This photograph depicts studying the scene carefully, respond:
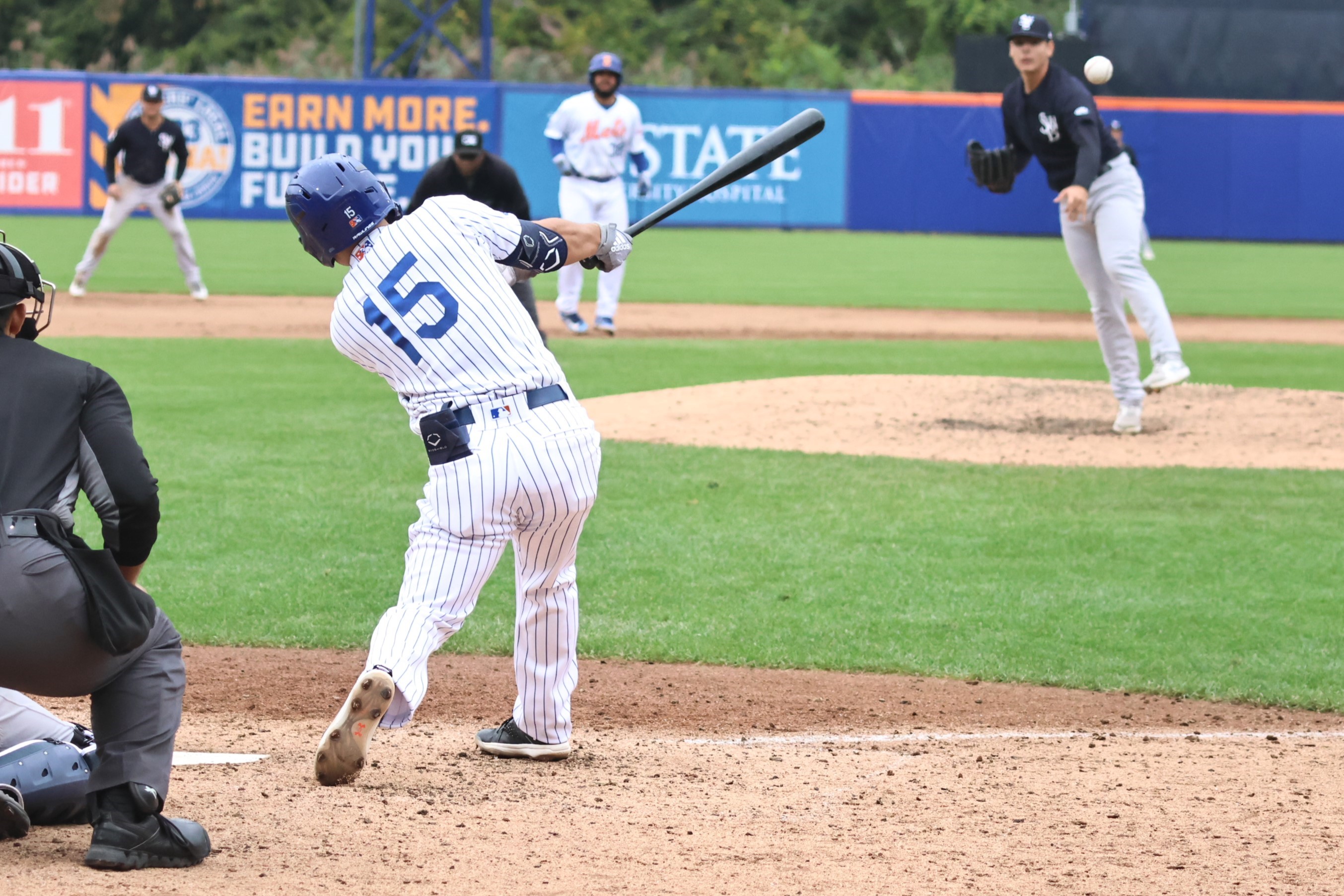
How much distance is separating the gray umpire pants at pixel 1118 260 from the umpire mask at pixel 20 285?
22.2ft

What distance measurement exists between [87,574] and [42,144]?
27.6 metres

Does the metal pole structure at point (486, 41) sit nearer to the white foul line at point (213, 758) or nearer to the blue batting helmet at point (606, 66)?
the blue batting helmet at point (606, 66)

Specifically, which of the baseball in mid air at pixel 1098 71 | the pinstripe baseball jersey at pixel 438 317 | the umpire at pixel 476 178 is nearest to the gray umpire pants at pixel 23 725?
the pinstripe baseball jersey at pixel 438 317

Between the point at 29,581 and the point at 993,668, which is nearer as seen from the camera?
the point at 29,581

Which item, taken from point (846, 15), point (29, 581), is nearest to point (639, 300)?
point (29, 581)

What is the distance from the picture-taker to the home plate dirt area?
3338 millimetres

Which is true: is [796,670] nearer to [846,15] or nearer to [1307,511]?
[1307,511]

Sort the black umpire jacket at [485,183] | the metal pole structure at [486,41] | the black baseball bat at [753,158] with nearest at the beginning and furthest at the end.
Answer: the black baseball bat at [753,158] < the black umpire jacket at [485,183] < the metal pole structure at [486,41]

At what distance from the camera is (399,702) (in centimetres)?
368

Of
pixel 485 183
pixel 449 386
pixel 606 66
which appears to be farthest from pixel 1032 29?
pixel 606 66

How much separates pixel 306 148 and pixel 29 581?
27096 mm

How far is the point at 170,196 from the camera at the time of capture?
16312 mm

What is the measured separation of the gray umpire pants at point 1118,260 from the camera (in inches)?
358

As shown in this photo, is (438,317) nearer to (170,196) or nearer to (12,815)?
(12,815)
